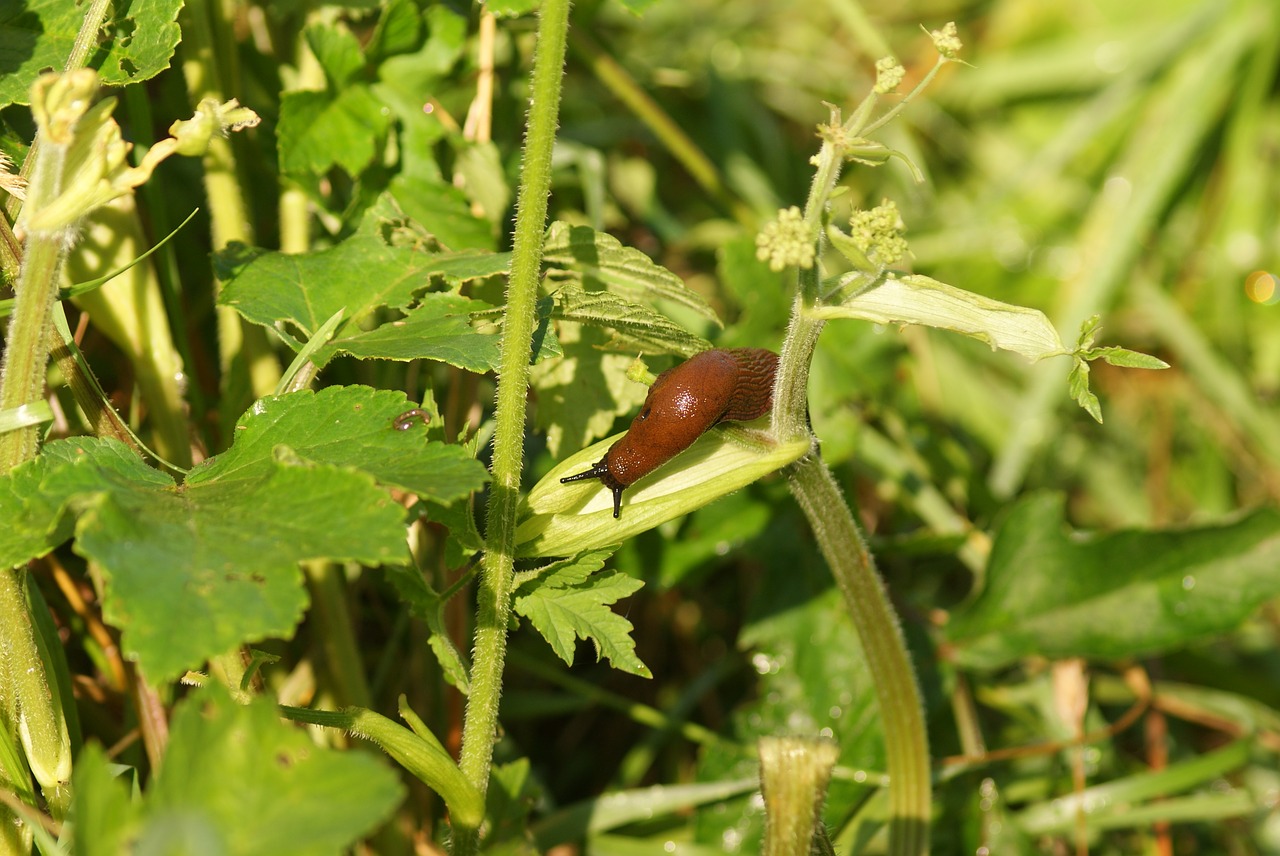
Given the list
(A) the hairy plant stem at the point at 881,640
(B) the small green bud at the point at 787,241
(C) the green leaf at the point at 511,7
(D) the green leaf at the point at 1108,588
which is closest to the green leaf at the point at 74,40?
(C) the green leaf at the point at 511,7

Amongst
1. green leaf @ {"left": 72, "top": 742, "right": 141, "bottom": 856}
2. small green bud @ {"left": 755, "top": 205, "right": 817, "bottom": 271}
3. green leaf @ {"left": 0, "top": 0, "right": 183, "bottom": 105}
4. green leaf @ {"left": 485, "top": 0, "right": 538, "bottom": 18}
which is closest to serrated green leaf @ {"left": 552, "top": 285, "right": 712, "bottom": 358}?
small green bud @ {"left": 755, "top": 205, "right": 817, "bottom": 271}

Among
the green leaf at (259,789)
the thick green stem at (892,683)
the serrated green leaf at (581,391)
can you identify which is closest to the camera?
the green leaf at (259,789)

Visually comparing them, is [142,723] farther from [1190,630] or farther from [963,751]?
[1190,630]

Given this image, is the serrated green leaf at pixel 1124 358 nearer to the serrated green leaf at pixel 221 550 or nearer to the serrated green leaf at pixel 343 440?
the serrated green leaf at pixel 343 440

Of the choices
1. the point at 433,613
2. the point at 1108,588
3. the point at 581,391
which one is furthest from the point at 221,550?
the point at 1108,588

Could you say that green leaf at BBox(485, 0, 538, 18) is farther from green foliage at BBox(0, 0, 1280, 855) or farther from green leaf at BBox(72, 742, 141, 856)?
green leaf at BBox(72, 742, 141, 856)

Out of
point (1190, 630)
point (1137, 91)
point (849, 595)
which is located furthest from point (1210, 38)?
point (849, 595)
